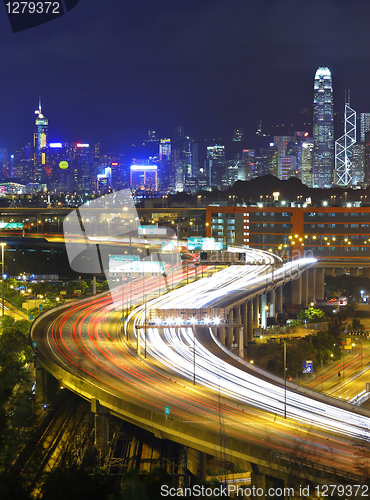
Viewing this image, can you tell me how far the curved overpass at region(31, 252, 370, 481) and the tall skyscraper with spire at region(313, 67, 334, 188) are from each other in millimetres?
131456

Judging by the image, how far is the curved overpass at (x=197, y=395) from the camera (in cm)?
1280

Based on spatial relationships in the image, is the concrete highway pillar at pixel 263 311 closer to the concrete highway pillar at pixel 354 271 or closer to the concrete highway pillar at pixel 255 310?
the concrete highway pillar at pixel 255 310

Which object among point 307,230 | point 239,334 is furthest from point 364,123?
point 239,334

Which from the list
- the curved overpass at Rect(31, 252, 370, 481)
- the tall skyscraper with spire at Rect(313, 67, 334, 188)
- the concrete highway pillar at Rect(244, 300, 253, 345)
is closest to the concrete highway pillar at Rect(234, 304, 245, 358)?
the concrete highway pillar at Rect(244, 300, 253, 345)

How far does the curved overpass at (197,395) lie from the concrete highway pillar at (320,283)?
78.4 ft

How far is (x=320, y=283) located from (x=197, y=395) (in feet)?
108

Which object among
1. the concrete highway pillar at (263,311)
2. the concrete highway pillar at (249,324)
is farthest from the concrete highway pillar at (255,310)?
the concrete highway pillar at (249,324)

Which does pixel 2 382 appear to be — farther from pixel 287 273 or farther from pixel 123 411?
pixel 287 273

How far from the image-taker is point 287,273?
41406 millimetres

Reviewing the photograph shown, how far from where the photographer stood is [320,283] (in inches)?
1866

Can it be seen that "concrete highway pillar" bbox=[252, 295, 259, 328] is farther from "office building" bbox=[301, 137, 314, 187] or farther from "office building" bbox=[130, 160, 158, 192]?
"office building" bbox=[130, 160, 158, 192]

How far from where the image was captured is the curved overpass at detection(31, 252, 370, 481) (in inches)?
504

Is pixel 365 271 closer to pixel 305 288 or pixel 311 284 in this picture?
pixel 311 284

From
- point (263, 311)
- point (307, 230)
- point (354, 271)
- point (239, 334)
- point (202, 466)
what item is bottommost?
point (263, 311)
